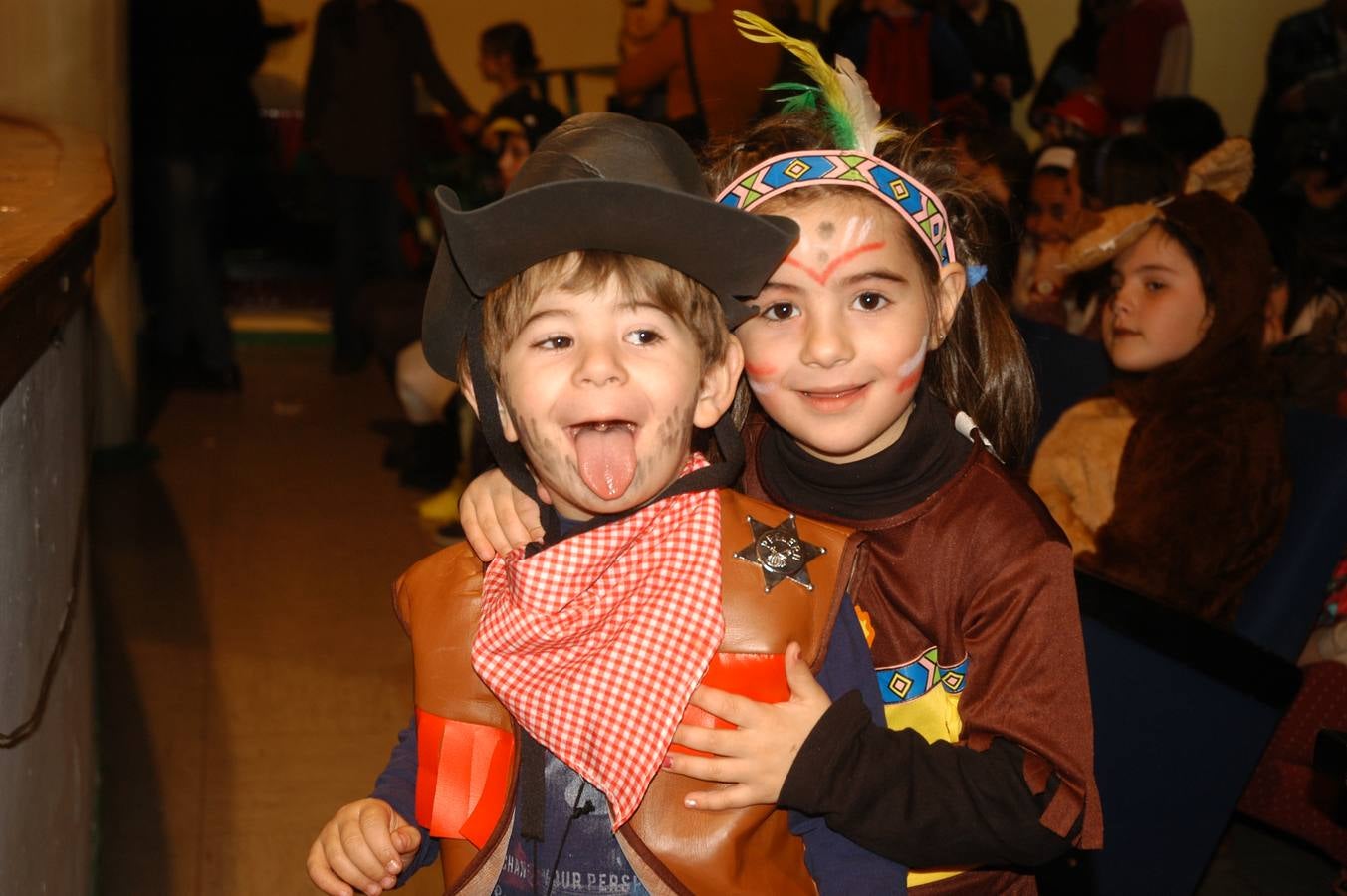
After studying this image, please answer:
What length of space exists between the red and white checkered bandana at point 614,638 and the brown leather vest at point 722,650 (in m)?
0.03

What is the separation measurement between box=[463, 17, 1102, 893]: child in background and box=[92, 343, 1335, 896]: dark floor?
70.8 inches

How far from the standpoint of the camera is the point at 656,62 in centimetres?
553

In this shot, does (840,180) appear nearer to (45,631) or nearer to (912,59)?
(45,631)

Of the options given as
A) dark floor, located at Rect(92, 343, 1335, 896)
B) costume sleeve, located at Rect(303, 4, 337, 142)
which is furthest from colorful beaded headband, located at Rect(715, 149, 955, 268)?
costume sleeve, located at Rect(303, 4, 337, 142)

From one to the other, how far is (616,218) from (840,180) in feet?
1.27

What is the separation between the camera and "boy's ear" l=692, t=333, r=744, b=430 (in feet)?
5.15

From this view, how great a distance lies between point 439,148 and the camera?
8.33m

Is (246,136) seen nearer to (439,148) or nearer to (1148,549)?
(439,148)

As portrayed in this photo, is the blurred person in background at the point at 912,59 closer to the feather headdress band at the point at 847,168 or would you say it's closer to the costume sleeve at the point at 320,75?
the costume sleeve at the point at 320,75

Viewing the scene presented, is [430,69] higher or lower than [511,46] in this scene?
lower

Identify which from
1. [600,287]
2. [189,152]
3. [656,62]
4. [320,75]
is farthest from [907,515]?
[320,75]

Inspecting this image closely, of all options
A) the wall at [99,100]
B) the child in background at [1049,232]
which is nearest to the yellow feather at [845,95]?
the child in background at [1049,232]

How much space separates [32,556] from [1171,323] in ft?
7.36

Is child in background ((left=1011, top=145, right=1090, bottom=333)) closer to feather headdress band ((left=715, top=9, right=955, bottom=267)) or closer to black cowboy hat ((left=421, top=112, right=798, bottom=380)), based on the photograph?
feather headdress band ((left=715, top=9, right=955, bottom=267))
